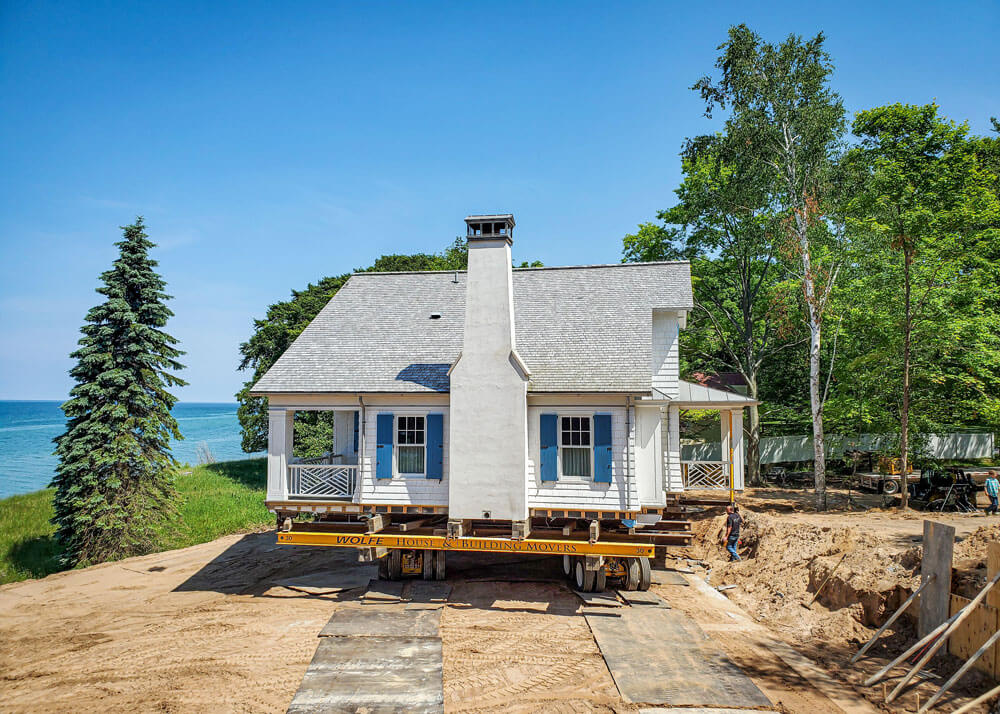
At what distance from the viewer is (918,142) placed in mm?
35312

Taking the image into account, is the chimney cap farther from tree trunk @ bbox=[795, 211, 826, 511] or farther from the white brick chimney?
tree trunk @ bbox=[795, 211, 826, 511]

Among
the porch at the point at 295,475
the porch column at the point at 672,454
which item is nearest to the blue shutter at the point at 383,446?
the porch at the point at 295,475

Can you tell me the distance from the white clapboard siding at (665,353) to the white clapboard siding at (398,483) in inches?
249

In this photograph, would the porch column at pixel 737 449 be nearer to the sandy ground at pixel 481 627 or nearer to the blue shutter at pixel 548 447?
the sandy ground at pixel 481 627

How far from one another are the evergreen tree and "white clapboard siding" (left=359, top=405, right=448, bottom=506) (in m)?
12.8

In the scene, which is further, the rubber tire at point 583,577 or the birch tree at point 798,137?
the birch tree at point 798,137

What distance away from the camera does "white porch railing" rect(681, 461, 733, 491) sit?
18.7 metres

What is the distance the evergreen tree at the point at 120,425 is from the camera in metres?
21.9

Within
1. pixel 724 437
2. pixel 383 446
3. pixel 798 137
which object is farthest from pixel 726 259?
pixel 383 446

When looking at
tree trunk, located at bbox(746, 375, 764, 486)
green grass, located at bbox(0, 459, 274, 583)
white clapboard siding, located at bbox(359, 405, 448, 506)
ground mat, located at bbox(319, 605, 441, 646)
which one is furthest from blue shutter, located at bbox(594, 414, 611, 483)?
green grass, located at bbox(0, 459, 274, 583)

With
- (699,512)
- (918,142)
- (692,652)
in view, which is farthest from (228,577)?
(918,142)

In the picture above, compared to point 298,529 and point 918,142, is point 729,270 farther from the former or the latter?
point 298,529

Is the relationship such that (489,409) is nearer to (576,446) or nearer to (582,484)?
(576,446)

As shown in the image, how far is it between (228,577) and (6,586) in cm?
794
